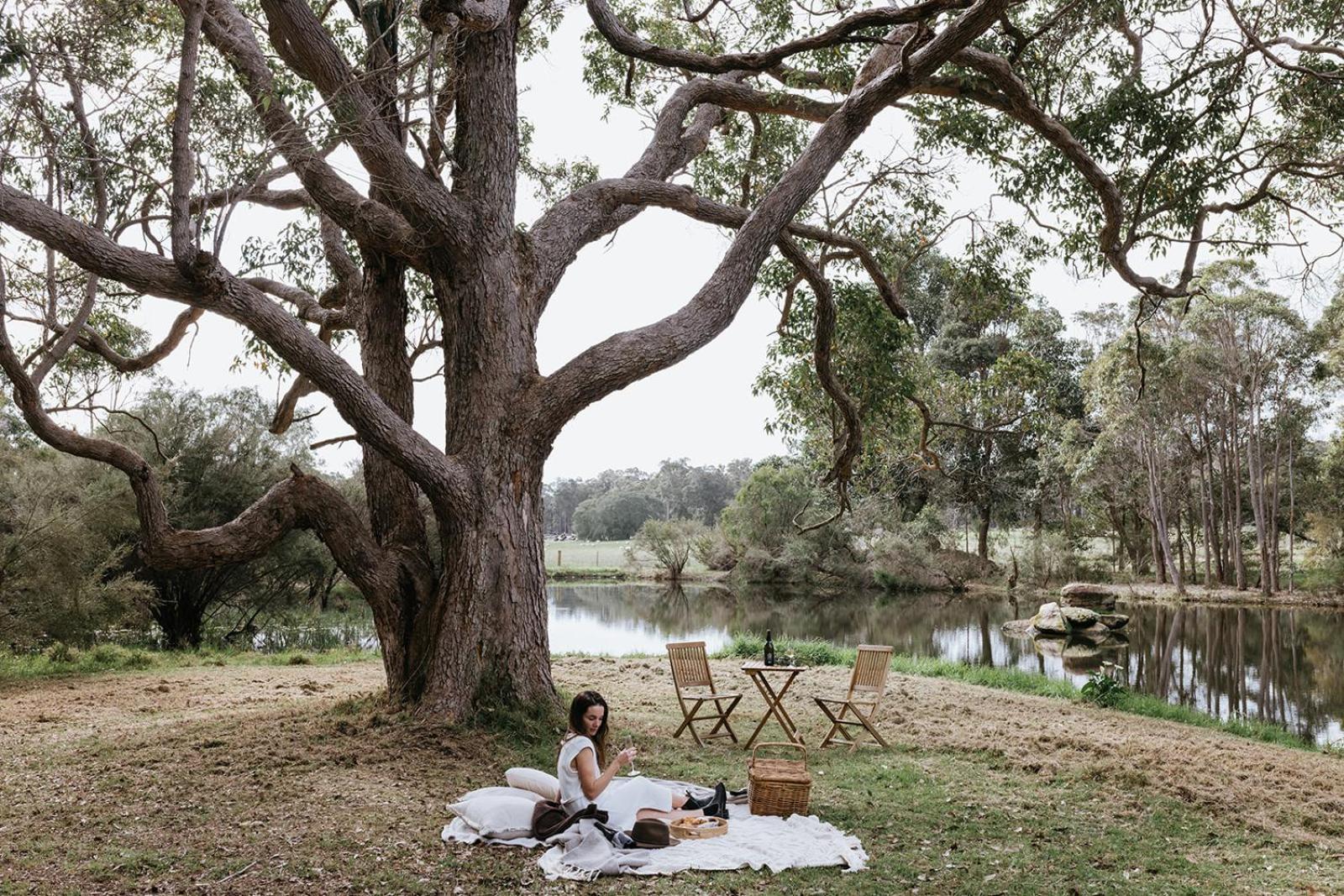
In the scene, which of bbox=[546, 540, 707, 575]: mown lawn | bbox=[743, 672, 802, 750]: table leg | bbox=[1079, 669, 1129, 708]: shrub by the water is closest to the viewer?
bbox=[743, 672, 802, 750]: table leg

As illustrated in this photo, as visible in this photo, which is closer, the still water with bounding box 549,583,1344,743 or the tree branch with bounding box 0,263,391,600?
the tree branch with bounding box 0,263,391,600

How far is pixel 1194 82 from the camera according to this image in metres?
8.02

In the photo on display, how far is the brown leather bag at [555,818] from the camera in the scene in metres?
4.60

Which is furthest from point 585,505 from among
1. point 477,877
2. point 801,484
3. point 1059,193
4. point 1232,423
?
point 477,877

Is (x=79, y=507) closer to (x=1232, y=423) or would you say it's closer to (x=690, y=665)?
(x=690, y=665)

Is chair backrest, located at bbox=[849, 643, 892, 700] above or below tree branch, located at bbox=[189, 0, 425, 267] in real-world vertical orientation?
below

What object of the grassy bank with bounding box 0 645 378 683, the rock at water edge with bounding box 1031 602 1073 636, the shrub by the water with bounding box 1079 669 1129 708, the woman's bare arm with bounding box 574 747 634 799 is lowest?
the rock at water edge with bounding box 1031 602 1073 636

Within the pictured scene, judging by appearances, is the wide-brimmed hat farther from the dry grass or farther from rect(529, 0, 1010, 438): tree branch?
rect(529, 0, 1010, 438): tree branch

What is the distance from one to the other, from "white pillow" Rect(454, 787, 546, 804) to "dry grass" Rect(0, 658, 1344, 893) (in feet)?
0.70

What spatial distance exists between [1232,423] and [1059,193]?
790 inches

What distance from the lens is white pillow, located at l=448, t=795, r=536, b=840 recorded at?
460 centimetres

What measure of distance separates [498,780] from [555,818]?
107cm

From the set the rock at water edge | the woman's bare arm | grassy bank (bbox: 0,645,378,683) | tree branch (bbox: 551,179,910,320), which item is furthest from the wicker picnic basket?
the rock at water edge

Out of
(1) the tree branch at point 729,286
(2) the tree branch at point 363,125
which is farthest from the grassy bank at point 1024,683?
(2) the tree branch at point 363,125
